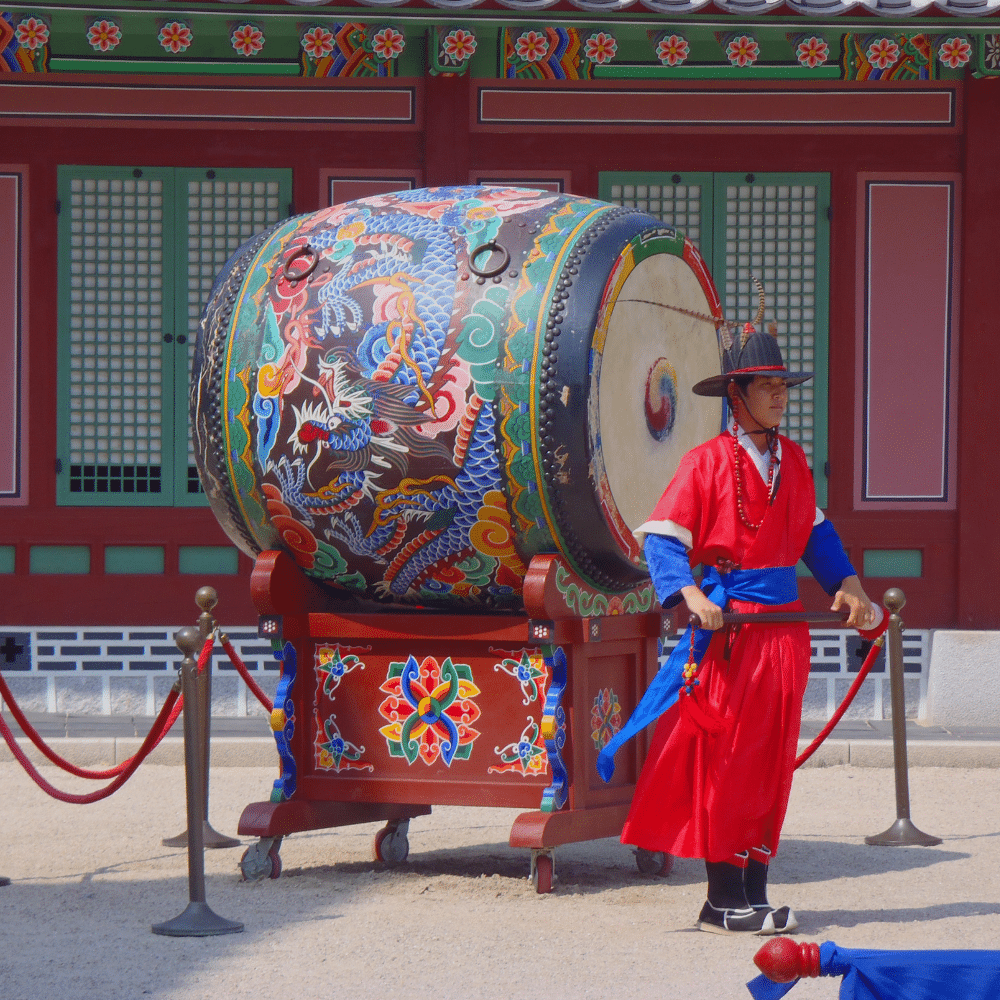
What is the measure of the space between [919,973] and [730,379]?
8.59 ft

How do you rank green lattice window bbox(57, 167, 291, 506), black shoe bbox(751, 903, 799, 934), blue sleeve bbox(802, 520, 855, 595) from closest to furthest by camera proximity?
black shoe bbox(751, 903, 799, 934), blue sleeve bbox(802, 520, 855, 595), green lattice window bbox(57, 167, 291, 506)

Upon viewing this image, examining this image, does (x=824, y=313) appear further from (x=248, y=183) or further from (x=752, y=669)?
(x=752, y=669)

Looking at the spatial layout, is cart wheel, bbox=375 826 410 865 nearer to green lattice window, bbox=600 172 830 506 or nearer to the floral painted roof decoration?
green lattice window, bbox=600 172 830 506

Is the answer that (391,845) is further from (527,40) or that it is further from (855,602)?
(527,40)

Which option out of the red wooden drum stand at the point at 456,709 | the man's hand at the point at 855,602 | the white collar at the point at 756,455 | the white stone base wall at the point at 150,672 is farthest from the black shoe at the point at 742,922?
the white stone base wall at the point at 150,672

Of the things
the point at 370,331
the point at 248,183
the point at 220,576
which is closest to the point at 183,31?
the point at 248,183

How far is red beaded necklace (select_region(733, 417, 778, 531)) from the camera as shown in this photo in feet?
14.1

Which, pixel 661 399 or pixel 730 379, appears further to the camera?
pixel 661 399

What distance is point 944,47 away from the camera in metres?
7.98

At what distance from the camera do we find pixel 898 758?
5730 millimetres

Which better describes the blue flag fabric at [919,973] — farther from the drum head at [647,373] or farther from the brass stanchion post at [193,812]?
the drum head at [647,373]

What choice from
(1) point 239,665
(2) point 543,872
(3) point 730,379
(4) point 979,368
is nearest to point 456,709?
(2) point 543,872

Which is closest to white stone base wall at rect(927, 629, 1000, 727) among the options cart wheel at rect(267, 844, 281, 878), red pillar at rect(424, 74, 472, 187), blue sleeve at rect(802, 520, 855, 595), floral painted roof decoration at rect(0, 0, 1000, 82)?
floral painted roof decoration at rect(0, 0, 1000, 82)

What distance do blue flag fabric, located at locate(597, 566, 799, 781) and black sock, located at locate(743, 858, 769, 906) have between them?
1.43ft
